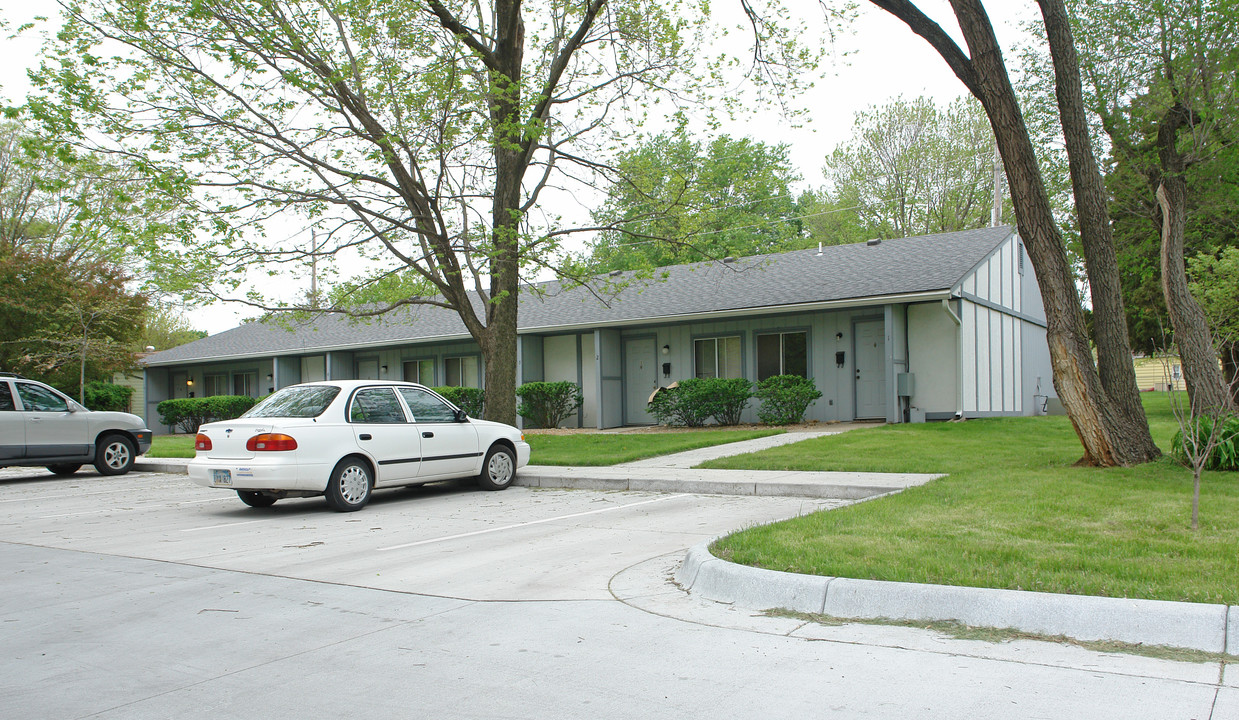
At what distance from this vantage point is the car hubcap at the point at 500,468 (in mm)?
12426

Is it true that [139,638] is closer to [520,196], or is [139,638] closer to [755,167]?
[520,196]

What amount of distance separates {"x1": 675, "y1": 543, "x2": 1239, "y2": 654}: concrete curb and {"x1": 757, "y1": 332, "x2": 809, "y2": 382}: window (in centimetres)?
1707

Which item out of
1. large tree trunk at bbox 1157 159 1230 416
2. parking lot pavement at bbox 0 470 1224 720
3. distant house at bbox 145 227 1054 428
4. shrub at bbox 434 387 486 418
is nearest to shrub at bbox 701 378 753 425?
distant house at bbox 145 227 1054 428

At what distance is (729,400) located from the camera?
2197 centimetres

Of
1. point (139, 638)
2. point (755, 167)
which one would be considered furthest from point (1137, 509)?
point (755, 167)

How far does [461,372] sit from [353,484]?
19.0 meters

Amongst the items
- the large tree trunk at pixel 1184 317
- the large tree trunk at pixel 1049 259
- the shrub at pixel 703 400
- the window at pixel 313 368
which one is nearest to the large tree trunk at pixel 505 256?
the shrub at pixel 703 400

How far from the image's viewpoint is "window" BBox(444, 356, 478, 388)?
29.0m

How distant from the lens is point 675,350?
24.8 metres

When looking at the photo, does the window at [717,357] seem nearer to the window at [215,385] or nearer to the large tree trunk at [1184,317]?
the large tree trunk at [1184,317]

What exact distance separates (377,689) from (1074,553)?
4.46 metres

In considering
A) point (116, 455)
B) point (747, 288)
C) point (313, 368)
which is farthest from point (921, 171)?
point (116, 455)

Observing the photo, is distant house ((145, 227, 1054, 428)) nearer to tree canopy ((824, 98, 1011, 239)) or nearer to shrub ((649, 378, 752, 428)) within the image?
shrub ((649, 378, 752, 428))

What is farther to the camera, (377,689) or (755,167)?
(755,167)
